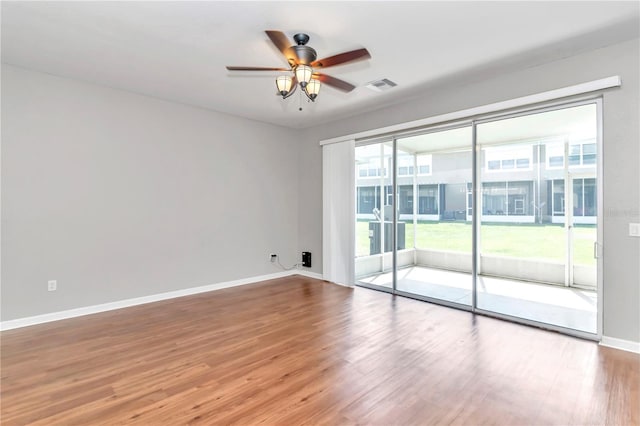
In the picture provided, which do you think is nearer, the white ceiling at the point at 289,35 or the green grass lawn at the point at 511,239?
the white ceiling at the point at 289,35

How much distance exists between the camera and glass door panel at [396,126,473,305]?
425 cm

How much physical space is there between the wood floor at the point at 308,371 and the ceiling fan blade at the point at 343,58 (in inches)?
97.7

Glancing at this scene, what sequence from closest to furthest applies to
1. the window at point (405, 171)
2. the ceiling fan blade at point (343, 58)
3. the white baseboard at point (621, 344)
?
the ceiling fan blade at point (343, 58)
the white baseboard at point (621, 344)
the window at point (405, 171)

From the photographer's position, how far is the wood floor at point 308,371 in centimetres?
204

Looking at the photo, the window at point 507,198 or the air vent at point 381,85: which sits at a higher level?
the air vent at point 381,85

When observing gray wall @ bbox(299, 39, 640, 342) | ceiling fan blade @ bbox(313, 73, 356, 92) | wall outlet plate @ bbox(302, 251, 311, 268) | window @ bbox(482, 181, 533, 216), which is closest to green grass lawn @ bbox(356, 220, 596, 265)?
window @ bbox(482, 181, 533, 216)

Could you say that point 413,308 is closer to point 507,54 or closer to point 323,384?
point 323,384

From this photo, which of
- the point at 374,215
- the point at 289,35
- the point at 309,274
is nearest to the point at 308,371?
the point at 289,35

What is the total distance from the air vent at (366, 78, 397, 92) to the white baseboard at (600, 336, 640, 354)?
137 inches

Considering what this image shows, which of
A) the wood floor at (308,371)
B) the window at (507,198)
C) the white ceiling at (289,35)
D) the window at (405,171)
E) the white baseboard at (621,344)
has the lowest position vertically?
the wood floor at (308,371)

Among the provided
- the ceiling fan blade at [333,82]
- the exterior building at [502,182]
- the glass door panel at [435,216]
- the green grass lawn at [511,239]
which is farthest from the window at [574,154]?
the ceiling fan blade at [333,82]

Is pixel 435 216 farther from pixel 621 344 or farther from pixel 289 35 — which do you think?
pixel 289 35

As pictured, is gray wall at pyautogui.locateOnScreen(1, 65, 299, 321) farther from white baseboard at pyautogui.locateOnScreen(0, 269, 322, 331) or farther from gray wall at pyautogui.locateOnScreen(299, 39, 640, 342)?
gray wall at pyautogui.locateOnScreen(299, 39, 640, 342)

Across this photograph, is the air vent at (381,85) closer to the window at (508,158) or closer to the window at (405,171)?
the window at (405,171)
